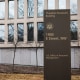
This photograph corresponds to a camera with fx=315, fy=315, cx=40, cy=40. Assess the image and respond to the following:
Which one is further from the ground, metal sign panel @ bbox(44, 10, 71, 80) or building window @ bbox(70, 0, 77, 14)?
building window @ bbox(70, 0, 77, 14)

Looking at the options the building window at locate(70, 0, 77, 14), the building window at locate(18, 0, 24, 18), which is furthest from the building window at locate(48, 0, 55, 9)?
the building window at locate(18, 0, 24, 18)

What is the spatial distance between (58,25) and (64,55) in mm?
1407

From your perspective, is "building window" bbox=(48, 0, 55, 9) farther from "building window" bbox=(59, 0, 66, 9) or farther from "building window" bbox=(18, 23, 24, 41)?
"building window" bbox=(18, 23, 24, 41)

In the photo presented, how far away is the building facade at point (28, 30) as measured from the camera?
4716 cm

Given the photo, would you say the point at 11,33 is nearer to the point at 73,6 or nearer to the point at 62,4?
the point at 62,4

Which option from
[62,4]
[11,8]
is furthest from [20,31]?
[62,4]

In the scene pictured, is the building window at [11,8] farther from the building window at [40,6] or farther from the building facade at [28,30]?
the building window at [40,6]

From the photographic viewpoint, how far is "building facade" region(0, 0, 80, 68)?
47156 millimetres

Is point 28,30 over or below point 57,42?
over

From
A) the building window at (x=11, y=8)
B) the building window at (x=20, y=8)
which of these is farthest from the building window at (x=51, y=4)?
the building window at (x=11, y=8)

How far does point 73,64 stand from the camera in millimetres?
46188

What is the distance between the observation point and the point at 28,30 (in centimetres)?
4941

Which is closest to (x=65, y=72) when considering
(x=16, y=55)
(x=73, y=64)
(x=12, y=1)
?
(x=73, y=64)

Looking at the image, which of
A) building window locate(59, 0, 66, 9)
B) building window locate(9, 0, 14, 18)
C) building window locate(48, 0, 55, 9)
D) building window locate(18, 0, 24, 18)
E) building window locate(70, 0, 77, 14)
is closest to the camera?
building window locate(70, 0, 77, 14)
